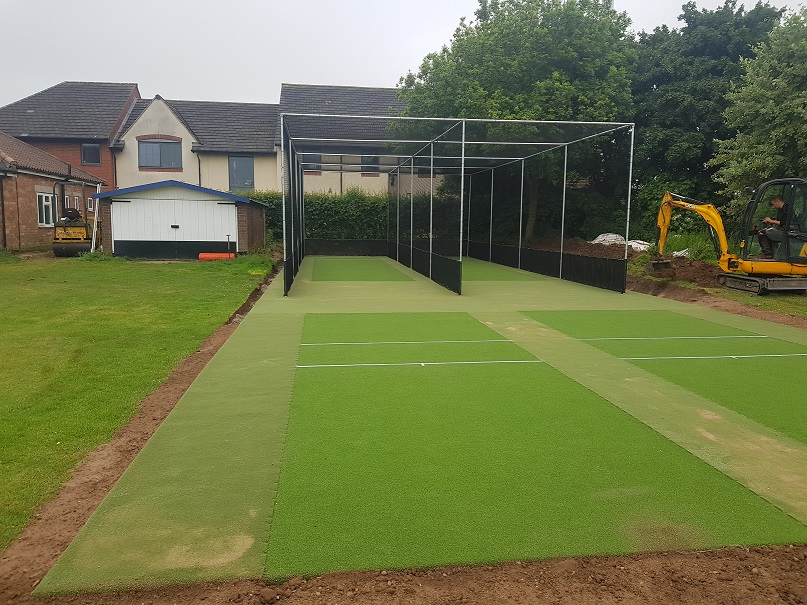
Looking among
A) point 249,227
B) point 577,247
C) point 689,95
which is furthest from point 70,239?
point 689,95

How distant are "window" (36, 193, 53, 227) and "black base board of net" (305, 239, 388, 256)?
9588 mm

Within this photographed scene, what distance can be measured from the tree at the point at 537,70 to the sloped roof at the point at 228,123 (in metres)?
11.5

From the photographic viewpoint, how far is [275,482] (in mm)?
3705

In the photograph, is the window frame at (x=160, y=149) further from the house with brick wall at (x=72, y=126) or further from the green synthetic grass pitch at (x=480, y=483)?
the green synthetic grass pitch at (x=480, y=483)

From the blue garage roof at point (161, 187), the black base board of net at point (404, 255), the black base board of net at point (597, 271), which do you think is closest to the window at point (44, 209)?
the blue garage roof at point (161, 187)

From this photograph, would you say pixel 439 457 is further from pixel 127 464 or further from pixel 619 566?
pixel 127 464

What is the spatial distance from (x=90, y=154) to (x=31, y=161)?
8.28 meters

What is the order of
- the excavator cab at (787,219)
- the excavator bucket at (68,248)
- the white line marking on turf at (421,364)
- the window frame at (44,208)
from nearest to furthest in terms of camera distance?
the white line marking on turf at (421,364) → the excavator cab at (787,219) → the excavator bucket at (68,248) → the window frame at (44,208)

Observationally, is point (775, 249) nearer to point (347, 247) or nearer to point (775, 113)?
point (775, 113)

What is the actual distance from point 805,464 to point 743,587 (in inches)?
69.1

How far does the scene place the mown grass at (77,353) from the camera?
400 centimetres

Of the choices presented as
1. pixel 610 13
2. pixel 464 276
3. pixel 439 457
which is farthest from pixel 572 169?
pixel 439 457

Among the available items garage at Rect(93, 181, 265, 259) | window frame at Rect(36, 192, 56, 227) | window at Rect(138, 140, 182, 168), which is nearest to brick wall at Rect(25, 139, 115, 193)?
window at Rect(138, 140, 182, 168)

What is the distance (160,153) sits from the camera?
99.1ft
